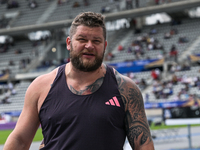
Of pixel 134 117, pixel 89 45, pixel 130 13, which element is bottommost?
pixel 130 13

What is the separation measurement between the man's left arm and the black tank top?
0.05 metres

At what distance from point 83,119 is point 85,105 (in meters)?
0.10

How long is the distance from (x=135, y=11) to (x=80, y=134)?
28809 mm

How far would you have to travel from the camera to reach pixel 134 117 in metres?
2.45

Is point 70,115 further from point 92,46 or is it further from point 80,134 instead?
point 92,46

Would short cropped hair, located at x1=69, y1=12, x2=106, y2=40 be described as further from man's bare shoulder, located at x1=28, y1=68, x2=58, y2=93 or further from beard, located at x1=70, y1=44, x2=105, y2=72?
man's bare shoulder, located at x1=28, y1=68, x2=58, y2=93

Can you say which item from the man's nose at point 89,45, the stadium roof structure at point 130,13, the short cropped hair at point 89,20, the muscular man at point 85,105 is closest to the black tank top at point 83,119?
the muscular man at point 85,105

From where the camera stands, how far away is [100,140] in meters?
2.24

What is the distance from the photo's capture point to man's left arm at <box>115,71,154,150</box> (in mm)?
2430

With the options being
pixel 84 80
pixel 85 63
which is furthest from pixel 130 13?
pixel 85 63

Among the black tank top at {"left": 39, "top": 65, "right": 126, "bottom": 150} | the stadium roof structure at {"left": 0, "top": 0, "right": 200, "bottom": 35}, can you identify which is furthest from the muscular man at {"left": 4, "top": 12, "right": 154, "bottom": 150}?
the stadium roof structure at {"left": 0, "top": 0, "right": 200, "bottom": 35}

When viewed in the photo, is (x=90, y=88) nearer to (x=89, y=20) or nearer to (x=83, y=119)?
(x=83, y=119)

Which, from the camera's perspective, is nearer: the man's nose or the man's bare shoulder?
the man's nose

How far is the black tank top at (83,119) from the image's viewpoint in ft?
7.38
